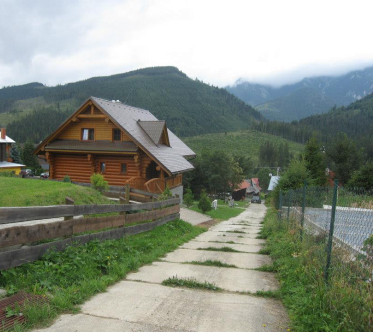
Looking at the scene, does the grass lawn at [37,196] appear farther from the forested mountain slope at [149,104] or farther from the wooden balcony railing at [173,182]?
the forested mountain slope at [149,104]

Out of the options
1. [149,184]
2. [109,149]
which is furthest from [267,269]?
[109,149]

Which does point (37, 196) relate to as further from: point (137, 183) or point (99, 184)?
point (137, 183)

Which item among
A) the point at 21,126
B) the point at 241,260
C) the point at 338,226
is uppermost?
the point at 21,126

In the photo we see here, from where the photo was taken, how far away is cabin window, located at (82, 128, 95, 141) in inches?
863

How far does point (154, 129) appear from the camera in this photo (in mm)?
23359

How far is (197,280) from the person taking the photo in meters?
5.70

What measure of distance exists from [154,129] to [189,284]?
1870 cm

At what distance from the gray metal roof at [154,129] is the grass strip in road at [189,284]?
1752 cm

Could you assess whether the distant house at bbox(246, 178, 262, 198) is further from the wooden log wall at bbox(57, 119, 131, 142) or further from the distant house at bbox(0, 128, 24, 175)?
the wooden log wall at bbox(57, 119, 131, 142)

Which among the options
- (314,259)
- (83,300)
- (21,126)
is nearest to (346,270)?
(314,259)

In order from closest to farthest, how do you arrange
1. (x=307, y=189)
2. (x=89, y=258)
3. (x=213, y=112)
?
1. (x=89, y=258)
2. (x=307, y=189)
3. (x=213, y=112)

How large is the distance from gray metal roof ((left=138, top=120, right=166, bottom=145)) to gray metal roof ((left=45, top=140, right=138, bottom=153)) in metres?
2.57

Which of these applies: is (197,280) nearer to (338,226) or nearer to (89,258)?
(89,258)

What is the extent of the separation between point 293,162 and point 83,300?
21.8 meters
